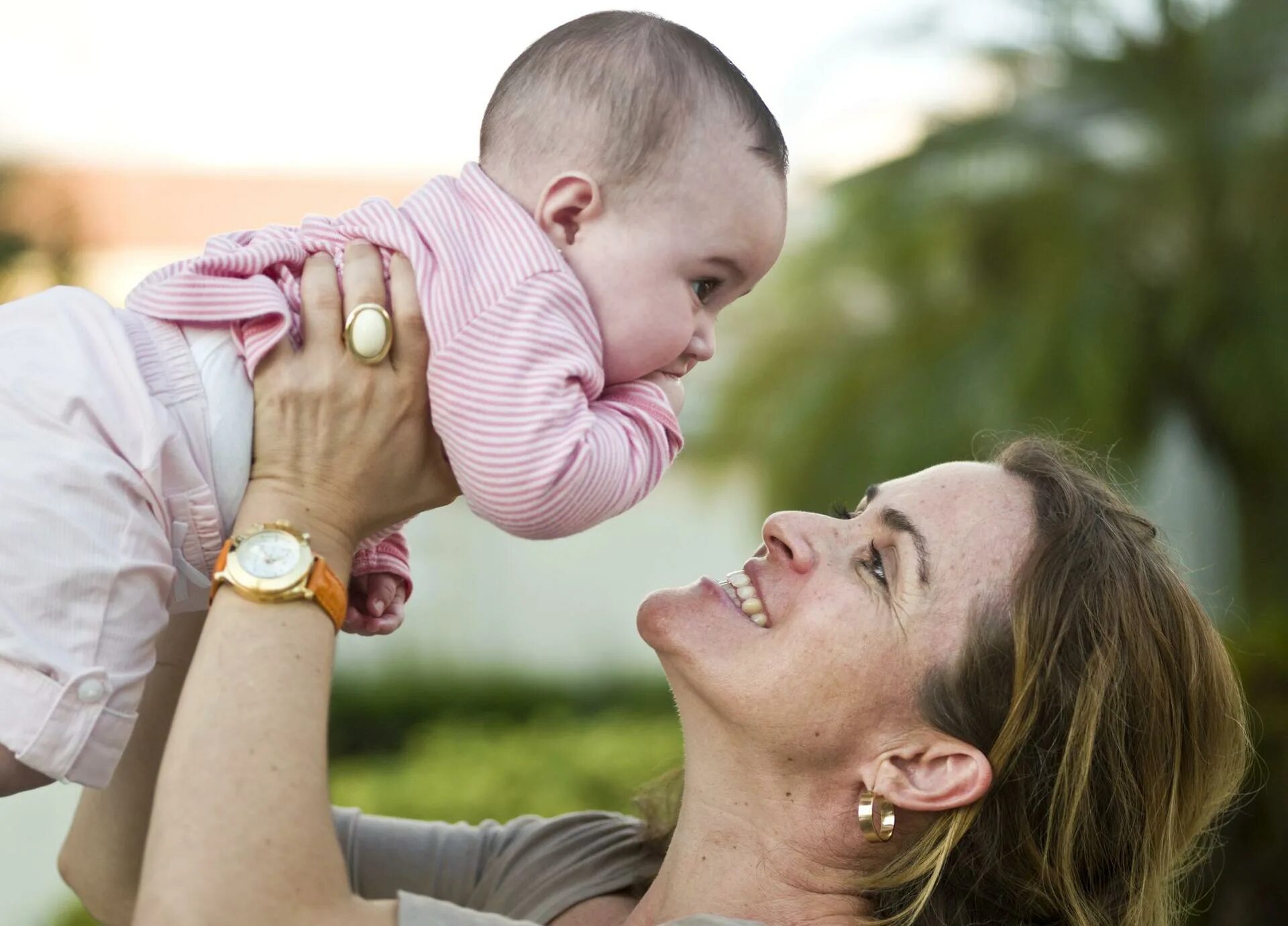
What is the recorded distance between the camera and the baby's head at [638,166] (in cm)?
171

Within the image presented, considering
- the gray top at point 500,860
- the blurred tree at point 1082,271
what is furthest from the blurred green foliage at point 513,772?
the gray top at point 500,860

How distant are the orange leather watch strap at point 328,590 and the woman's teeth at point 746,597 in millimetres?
669

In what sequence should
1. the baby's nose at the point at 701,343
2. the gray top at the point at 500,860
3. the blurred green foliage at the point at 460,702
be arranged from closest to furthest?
1. the baby's nose at the point at 701,343
2. the gray top at the point at 500,860
3. the blurred green foliage at the point at 460,702

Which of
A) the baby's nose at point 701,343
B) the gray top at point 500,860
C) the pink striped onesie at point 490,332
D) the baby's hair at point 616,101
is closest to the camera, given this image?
the pink striped onesie at point 490,332

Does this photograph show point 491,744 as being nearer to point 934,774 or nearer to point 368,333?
point 934,774

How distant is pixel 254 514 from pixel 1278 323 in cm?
449

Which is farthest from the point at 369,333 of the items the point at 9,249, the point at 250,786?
the point at 9,249

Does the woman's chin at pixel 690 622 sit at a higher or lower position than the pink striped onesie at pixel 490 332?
lower

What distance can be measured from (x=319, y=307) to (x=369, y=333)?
8 cm

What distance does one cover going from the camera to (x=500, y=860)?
91.1 inches

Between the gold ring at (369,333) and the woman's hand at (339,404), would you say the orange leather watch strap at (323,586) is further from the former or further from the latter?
the gold ring at (369,333)

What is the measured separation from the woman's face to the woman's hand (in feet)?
1.72

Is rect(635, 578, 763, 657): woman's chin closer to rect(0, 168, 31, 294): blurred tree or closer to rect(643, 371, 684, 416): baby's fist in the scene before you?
rect(643, 371, 684, 416): baby's fist

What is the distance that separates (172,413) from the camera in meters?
1.63
